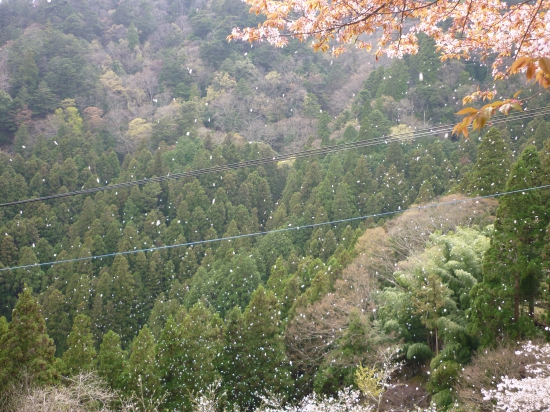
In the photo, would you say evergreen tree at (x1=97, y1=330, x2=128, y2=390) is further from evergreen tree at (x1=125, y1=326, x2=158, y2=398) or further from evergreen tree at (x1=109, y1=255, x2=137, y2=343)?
evergreen tree at (x1=109, y1=255, x2=137, y2=343)

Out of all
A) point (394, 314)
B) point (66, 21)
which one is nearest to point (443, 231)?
point (394, 314)

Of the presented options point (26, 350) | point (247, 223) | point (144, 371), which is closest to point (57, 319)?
point (26, 350)

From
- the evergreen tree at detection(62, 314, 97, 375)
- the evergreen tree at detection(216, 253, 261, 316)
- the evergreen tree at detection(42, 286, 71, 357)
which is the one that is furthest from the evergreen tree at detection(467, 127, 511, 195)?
the evergreen tree at detection(42, 286, 71, 357)

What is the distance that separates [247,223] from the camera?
28859 millimetres

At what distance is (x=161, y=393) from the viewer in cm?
1443

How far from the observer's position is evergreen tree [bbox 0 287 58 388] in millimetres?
13406

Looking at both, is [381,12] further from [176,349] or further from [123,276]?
[123,276]

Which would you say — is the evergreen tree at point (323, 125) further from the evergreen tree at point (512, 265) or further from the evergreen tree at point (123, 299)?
the evergreen tree at point (512, 265)

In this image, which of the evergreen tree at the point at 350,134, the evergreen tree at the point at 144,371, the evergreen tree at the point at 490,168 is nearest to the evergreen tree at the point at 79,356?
the evergreen tree at the point at 144,371

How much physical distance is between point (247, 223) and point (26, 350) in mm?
16177

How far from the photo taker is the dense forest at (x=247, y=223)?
1085cm

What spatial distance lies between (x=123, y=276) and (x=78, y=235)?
596 centimetres

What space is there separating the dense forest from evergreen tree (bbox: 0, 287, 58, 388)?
0.19 feet

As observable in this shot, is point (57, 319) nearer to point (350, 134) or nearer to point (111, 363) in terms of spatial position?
point (111, 363)
